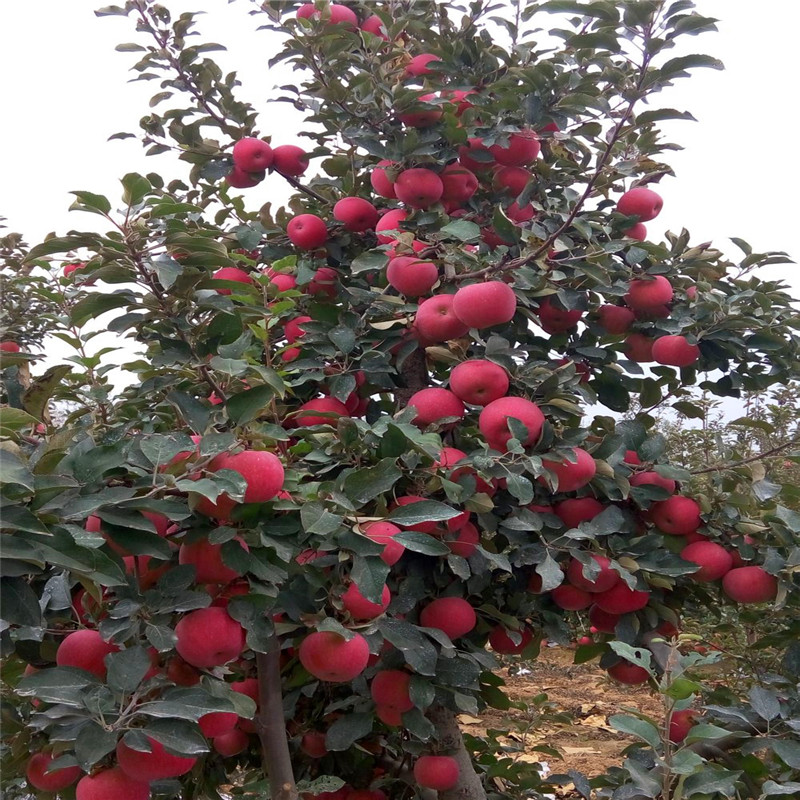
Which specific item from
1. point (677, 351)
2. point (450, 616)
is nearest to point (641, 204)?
point (677, 351)

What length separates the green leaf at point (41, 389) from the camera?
1.18 metres

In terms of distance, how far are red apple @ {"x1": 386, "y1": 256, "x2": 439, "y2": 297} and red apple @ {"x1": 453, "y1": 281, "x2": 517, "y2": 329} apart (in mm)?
143

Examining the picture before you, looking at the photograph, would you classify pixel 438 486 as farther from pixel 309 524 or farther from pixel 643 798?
pixel 643 798

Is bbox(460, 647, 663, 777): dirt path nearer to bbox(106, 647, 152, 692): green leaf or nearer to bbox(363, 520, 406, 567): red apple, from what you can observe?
bbox(363, 520, 406, 567): red apple

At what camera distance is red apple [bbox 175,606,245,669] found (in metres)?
1.06

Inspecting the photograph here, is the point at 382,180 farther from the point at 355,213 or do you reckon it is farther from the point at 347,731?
the point at 347,731

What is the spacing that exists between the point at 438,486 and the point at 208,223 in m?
1.03

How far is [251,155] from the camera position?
1.88 metres

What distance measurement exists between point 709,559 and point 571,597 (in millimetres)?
312

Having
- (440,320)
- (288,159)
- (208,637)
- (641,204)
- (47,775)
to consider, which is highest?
(288,159)

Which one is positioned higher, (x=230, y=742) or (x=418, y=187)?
(x=418, y=187)

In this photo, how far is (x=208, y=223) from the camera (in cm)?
196

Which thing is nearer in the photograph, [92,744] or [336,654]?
[92,744]

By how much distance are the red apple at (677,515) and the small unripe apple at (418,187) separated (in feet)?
2.82
